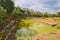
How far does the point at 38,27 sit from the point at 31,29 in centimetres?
19

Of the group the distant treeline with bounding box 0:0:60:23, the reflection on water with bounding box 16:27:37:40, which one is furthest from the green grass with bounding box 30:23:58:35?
the distant treeline with bounding box 0:0:60:23

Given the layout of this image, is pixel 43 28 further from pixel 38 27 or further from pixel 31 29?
pixel 31 29

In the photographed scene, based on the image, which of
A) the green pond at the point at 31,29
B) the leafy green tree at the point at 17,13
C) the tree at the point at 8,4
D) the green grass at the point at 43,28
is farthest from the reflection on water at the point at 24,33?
the tree at the point at 8,4

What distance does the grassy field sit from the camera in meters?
4.84

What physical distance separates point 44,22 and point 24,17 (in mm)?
546

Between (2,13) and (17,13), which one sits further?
(2,13)

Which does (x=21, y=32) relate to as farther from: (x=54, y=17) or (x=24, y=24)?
(x=54, y=17)

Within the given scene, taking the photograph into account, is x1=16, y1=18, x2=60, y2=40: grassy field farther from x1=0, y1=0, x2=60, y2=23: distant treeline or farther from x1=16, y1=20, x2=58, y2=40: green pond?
x1=0, y1=0, x2=60, y2=23: distant treeline

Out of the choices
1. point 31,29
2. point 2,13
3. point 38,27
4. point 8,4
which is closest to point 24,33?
point 31,29

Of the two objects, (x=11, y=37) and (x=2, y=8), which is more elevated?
(x=2, y=8)

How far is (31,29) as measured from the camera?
5.00 metres

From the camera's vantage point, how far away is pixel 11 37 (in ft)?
16.0

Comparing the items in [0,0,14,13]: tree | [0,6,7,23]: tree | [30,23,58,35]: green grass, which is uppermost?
[0,0,14,13]: tree

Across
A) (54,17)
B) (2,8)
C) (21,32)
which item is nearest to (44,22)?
(54,17)
